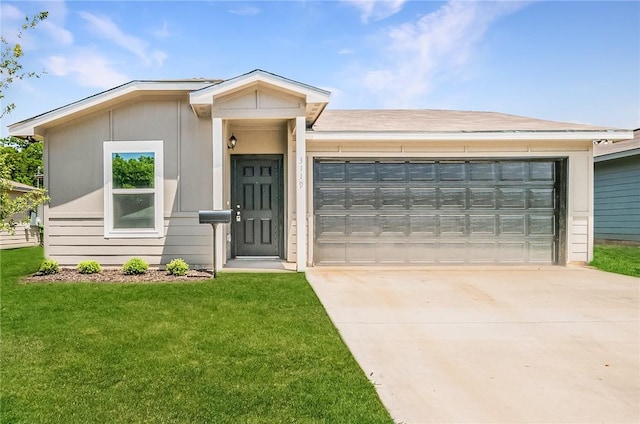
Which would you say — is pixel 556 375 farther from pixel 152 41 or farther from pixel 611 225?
pixel 611 225

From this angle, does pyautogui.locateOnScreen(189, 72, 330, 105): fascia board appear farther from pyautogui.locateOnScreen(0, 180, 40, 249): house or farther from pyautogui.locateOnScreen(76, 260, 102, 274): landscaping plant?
pyautogui.locateOnScreen(0, 180, 40, 249): house

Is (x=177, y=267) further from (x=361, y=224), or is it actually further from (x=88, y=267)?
(x=361, y=224)

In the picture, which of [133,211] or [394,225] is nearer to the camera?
[133,211]

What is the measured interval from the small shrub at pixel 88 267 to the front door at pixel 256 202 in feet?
8.39

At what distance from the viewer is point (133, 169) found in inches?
275

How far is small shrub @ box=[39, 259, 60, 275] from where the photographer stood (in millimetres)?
6414

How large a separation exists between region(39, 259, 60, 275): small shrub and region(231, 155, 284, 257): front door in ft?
10.4

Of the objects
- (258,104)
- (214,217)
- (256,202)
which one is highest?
(258,104)

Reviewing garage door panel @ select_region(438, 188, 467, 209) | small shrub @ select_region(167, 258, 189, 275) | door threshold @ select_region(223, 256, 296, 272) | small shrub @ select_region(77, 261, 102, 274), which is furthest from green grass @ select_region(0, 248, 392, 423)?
garage door panel @ select_region(438, 188, 467, 209)

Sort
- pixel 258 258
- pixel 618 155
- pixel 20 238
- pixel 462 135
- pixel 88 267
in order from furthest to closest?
pixel 20 238
pixel 618 155
pixel 258 258
pixel 462 135
pixel 88 267

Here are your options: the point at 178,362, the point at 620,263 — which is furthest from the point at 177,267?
the point at 620,263

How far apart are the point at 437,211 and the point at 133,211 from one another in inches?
237

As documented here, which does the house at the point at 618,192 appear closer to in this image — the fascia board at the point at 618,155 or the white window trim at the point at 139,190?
the fascia board at the point at 618,155

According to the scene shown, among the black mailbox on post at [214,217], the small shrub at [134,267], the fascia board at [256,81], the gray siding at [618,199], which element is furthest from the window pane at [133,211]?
the gray siding at [618,199]
